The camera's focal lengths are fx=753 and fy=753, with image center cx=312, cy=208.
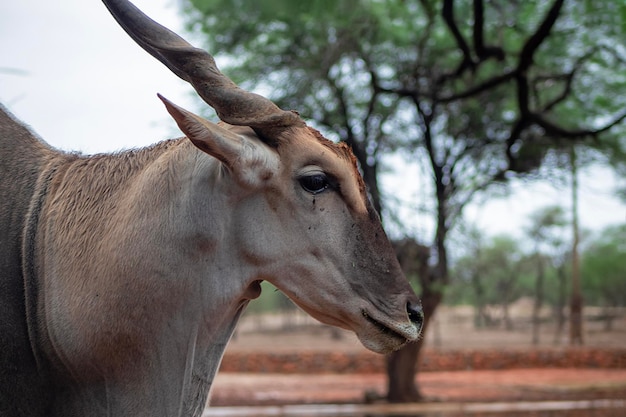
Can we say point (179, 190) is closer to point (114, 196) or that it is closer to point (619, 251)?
point (114, 196)

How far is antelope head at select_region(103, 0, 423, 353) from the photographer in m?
2.34

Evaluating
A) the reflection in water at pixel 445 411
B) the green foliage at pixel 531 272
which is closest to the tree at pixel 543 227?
the green foliage at pixel 531 272

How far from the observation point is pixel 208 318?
2332 mm

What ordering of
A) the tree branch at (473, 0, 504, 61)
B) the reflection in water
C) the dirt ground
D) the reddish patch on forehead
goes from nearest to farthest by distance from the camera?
1. the reddish patch on forehead
2. the tree branch at (473, 0, 504, 61)
3. the reflection in water
4. the dirt ground

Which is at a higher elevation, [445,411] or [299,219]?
[299,219]

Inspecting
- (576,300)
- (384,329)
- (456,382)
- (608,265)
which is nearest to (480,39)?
(384,329)

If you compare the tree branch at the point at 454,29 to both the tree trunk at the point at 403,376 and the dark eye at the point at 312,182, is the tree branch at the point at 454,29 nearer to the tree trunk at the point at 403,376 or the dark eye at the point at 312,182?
the dark eye at the point at 312,182

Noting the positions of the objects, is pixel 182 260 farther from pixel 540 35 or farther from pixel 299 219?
pixel 540 35

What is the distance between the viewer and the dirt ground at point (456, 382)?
18078 millimetres

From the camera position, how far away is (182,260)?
2311 millimetres

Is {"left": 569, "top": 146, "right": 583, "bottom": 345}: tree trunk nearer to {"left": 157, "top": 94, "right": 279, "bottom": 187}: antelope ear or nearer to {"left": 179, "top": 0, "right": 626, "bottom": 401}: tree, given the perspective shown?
{"left": 179, "top": 0, "right": 626, "bottom": 401}: tree

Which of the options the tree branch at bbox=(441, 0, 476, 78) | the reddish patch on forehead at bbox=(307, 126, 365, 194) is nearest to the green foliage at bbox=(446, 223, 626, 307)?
the tree branch at bbox=(441, 0, 476, 78)

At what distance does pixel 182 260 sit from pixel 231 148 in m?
0.38

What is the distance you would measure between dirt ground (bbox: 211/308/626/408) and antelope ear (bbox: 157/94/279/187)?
12.9 m
